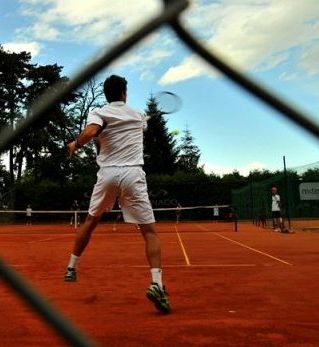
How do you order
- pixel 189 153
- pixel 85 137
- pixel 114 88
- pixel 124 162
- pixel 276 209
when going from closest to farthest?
pixel 85 137 < pixel 114 88 < pixel 124 162 < pixel 276 209 < pixel 189 153

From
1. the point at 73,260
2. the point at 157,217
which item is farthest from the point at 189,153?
the point at 73,260

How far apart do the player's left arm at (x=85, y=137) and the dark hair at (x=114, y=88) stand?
10.5 inches

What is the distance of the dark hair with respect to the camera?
4055 millimetres

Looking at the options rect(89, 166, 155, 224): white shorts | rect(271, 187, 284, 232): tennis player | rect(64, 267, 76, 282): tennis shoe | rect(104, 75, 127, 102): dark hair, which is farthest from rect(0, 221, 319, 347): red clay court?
rect(271, 187, 284, 232): tennis player

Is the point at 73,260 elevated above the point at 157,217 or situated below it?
below

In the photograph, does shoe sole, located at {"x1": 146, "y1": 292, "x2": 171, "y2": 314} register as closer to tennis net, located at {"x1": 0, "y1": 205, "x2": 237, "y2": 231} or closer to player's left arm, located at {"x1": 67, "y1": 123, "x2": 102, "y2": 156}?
player's left arm, located at {"x1": 67, "y1": 123, "x2": 102, "y2": 156}

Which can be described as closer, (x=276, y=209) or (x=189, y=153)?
(x=276, y=209)

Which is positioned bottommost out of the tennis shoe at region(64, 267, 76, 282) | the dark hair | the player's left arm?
the tennis shoe at region(64, 267, 76, 282)

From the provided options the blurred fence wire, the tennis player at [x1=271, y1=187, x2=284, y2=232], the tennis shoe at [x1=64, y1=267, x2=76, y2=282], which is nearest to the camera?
the blurred fence wire

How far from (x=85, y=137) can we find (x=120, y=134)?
0.45 m

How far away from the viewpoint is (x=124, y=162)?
4.26m

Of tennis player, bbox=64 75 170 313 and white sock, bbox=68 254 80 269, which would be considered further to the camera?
white sock, bbox=68 254 80 269

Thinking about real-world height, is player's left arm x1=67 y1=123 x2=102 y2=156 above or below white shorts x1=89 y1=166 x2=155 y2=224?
above

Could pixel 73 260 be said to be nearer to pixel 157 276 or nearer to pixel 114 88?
pixel 157 276
